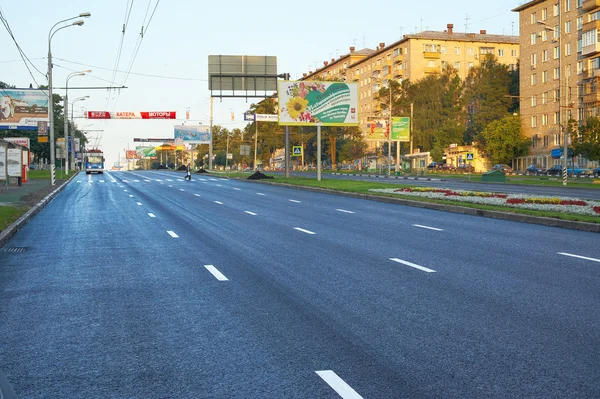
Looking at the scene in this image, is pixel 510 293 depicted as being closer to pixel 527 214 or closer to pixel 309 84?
A: pixel 527 214

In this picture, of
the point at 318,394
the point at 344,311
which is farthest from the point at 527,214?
the point at 318,394

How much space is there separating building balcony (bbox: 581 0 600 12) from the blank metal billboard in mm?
36555

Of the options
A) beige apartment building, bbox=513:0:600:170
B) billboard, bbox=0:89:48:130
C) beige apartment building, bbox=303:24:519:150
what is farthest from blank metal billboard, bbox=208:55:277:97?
beige apartment building, bbox=303:24:519:150

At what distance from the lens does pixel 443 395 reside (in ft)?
15.5

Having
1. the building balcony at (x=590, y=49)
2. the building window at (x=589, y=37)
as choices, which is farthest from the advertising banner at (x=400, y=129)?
the building window at (x=589, y=37)

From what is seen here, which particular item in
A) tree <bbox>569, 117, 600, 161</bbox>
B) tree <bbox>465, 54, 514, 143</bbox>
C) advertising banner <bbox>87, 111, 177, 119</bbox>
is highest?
tree <bbox>465, 54, 514, 143</bbox>

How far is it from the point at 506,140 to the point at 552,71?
9.23 m

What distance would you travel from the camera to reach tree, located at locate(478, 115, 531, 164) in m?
83.6

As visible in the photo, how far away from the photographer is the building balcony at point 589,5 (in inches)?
2795

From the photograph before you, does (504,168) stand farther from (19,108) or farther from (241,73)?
(19,108)

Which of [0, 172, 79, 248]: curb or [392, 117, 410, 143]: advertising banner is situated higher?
[392, 117, 410, 143]: advertising banner

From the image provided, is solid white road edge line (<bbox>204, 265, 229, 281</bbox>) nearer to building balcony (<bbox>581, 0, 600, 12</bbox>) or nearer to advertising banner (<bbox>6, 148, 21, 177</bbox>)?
advertising banner (<bbox>6, 148, 21, 177</bbox>)

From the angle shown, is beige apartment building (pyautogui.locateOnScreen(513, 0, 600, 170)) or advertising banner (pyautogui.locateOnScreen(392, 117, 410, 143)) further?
beige apartment building (pyautogui.locateOnScreen(513, 0, 600, 170))

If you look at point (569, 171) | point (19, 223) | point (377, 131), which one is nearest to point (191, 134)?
point (377, 131)
